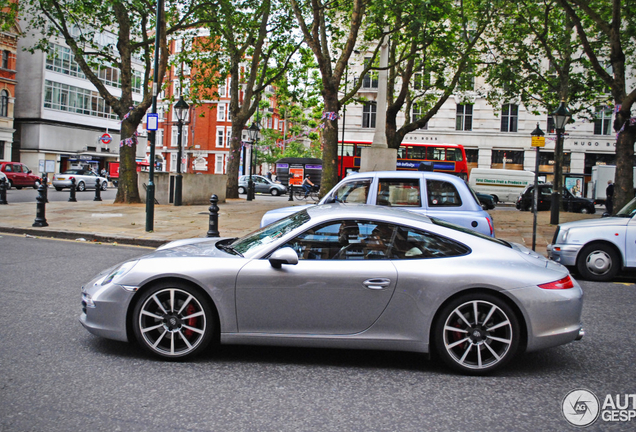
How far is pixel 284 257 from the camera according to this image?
4227 millimetres

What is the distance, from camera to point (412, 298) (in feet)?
14.0

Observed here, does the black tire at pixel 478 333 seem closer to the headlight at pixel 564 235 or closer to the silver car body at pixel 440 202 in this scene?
the silver car body at pixel 440 202

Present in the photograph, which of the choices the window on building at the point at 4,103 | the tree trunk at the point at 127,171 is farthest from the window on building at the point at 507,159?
the window on building at the point at 4,103

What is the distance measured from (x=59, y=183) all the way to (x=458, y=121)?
30.6 metres

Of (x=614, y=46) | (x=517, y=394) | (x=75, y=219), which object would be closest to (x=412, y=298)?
(x=517, y=394)

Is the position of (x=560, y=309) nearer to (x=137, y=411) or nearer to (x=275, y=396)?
(x=275, y=396)

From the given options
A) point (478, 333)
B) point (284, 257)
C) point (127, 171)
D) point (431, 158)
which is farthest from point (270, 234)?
point (431, 158)

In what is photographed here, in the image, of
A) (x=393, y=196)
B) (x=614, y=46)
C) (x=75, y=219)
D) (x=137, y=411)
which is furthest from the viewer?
(x=614, y=46)

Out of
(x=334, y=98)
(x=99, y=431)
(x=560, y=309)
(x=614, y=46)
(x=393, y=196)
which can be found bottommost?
(x=99, y=431)

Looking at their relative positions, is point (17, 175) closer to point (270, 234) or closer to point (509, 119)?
point (270, 234)

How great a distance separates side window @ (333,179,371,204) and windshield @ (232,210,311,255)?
3998mm

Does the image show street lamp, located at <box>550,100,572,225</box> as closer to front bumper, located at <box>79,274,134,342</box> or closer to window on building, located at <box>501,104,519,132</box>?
front bumper, located at <box>79,274,134,342</box>

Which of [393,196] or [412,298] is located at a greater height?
[393,196]

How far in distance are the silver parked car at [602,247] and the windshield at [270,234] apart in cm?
599
